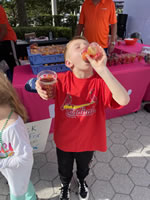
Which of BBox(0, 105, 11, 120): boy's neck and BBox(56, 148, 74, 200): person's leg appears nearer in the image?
BBox(0, 105, 11, 120): boy's neck

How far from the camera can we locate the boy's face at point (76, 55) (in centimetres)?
122

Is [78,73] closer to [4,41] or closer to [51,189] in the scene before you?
[51,189]

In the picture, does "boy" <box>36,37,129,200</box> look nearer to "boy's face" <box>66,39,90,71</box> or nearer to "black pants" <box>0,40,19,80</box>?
"boy's face" <box>66,39,90,71</box>

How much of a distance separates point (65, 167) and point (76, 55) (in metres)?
1.20

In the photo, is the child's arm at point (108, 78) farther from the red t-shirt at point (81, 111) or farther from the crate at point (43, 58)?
the crate at point (43, 58)

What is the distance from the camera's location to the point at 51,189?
216 cm

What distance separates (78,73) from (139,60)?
2.36 metres

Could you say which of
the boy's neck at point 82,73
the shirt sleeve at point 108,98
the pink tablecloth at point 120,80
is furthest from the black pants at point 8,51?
the shirt sleeve at point 108,98

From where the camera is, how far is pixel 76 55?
1.23m

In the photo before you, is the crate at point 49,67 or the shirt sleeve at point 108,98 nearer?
the shirt sleeve at point 108,98

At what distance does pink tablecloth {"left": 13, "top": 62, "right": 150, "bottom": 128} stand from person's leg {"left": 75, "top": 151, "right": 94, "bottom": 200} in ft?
3.83

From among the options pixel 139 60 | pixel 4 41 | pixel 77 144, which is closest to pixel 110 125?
pixel 139 60

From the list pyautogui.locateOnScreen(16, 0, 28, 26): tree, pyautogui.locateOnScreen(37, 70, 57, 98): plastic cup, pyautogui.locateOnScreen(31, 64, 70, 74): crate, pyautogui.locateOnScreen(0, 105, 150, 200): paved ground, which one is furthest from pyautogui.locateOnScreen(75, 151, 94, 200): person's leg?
pyautogui.locateOnScreen(16, 0, 28, 26): tree

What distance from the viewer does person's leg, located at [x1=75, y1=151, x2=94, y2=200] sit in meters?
1.71
